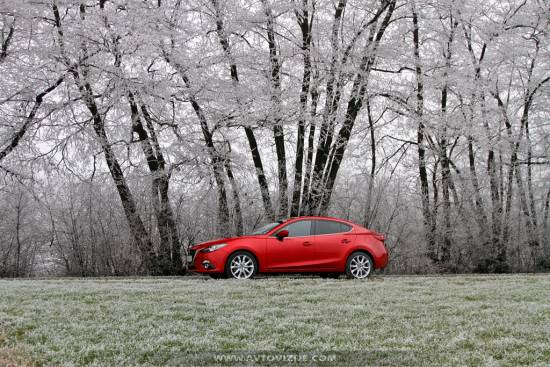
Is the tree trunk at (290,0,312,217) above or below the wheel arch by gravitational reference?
above

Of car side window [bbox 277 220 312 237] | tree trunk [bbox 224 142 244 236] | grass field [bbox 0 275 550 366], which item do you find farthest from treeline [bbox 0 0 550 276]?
grass field [bbox 0 275 550 366]

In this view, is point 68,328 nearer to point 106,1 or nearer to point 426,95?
point 106,1

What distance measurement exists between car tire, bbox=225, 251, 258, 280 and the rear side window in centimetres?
175

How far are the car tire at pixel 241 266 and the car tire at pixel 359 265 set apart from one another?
2.37 metres

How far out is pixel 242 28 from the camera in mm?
20734

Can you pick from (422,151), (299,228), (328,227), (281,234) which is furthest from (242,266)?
(422,151)

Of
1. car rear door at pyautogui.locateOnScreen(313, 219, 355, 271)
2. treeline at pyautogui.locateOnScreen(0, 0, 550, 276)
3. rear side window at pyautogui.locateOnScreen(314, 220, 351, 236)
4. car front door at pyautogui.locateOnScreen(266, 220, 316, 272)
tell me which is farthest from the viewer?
treeline at pyautogui.locateOnScreen(0, 0, 550, 276)

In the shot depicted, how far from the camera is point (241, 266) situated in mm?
14438

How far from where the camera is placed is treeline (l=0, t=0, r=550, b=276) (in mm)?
19250

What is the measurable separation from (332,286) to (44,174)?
1234 cm

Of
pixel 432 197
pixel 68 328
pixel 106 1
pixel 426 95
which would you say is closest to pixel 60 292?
pixel 68 328

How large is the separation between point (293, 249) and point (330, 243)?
3.11 ft

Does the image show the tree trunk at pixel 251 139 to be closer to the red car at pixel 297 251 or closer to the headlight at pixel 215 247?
the red car at pixel 297 251

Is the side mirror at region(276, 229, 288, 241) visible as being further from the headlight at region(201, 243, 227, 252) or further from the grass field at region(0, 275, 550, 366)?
the grass field at region(0, 275, 550, 366)
